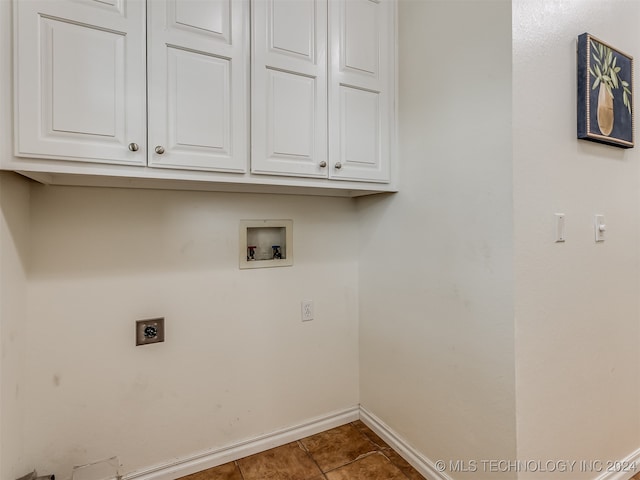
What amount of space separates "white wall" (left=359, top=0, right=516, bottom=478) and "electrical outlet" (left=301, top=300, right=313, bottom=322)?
0.39 metres

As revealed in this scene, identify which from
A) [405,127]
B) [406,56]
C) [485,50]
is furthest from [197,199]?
[485,50]

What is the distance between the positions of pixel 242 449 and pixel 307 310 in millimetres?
797

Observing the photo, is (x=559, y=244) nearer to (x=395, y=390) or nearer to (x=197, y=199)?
(x=395, y=390)

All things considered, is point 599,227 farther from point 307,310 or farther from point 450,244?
point 307,310

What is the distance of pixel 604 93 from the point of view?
54.5 inches

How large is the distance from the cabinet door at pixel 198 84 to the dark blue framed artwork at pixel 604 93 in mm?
1372

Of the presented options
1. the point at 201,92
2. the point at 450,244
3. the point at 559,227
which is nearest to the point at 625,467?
the point at 559,227

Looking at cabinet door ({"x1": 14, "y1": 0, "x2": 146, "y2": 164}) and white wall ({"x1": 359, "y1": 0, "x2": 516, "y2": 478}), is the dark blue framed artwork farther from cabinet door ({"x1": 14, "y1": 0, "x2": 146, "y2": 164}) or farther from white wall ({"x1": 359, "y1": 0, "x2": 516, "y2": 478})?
cabinet door ({"x1": 14, "y1": 0, "x2": 146, "y2": 164})

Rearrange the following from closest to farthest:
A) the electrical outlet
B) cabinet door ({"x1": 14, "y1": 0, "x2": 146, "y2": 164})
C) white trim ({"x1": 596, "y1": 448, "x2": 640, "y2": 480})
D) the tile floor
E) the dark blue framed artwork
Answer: cabinet door ({"x1": 14, "y1": 0, "x2": 146, "y2": 164}) → the dark blue framed artwork → white trim ({"x1": 596, "y1": 448, "x2": 640, "y2": 480}) → the tile floor → the electrical outlet

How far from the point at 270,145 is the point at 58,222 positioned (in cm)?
94

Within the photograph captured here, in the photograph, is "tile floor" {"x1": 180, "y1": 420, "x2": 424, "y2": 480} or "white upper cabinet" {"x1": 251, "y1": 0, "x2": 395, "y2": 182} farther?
"tile floor" {"x1": 180, "y1": 420, "x2": 424, "y2": 480}

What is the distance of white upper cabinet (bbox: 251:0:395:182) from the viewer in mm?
1384

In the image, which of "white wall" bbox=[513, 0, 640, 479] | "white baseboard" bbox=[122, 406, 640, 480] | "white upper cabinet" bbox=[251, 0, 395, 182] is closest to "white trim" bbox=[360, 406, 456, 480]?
"white baseboard" bbox=[122, 406, 640, 480]

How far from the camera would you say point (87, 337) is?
4.68 feet
